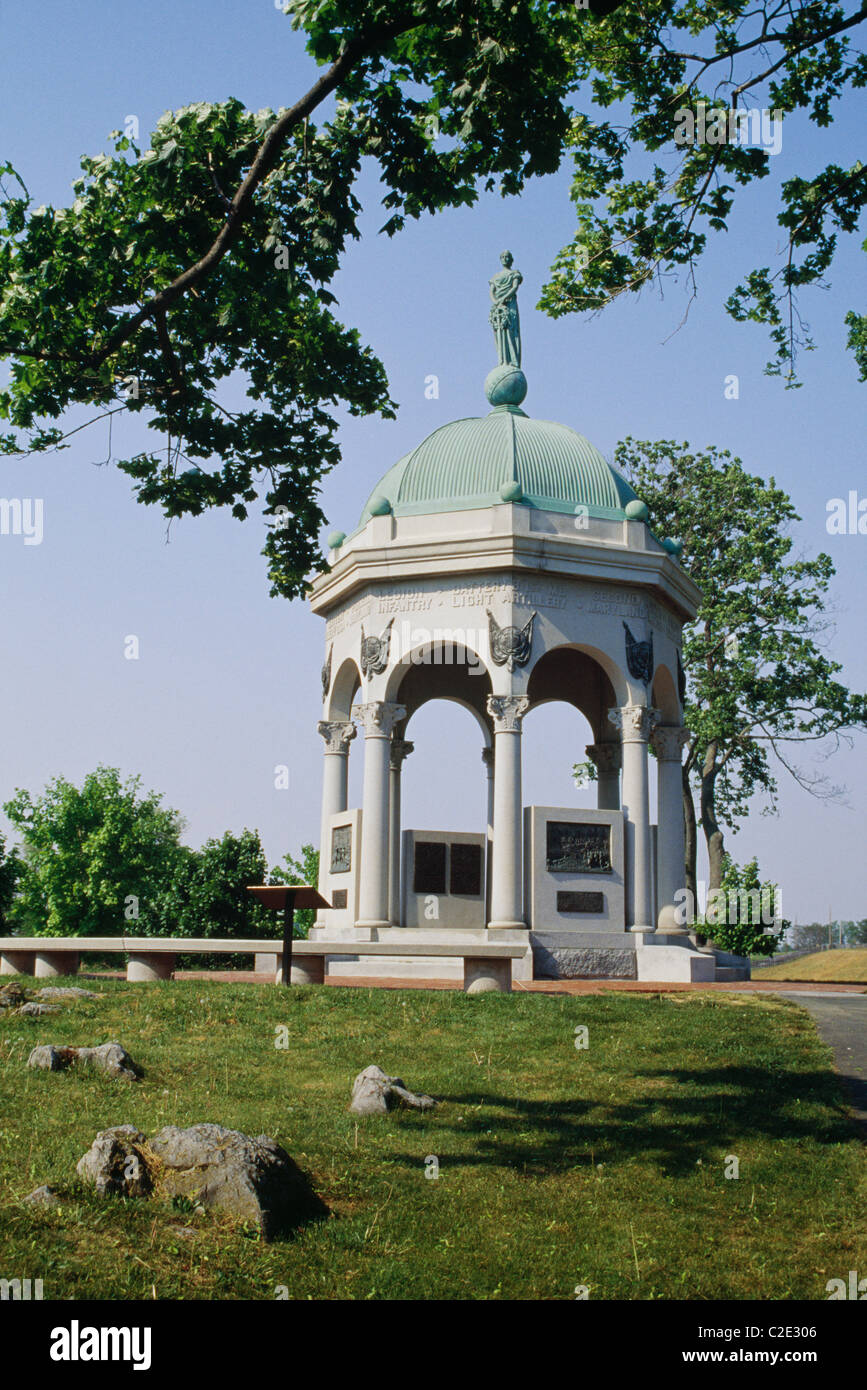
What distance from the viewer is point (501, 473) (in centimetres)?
2788

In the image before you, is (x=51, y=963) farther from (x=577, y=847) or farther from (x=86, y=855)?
(x=86, y=855)

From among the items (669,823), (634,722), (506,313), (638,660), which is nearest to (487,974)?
(634,722)

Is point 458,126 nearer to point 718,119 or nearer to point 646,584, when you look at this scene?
point 718,119

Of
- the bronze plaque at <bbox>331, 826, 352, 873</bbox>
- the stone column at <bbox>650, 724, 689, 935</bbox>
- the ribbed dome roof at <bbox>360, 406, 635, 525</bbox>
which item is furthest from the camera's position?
the stone column at <bbox>650, 724, 689, 935</bbox>

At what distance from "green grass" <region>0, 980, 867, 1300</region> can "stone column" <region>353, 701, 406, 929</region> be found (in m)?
10.4

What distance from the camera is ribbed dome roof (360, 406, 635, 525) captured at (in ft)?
91.1

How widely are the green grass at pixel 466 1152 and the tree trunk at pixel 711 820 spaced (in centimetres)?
2579

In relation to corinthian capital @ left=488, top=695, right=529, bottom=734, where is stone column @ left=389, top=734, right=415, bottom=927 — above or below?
below

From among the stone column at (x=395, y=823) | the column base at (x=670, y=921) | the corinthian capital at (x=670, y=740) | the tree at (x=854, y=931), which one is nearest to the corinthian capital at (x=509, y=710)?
the stone column at (x=395, y=823)

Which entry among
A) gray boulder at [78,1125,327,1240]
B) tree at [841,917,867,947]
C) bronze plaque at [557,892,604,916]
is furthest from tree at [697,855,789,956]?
tree at [841,917,867,947]

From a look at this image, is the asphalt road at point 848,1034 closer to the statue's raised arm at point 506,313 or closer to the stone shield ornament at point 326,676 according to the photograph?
the stone shield ornament at point 326,676

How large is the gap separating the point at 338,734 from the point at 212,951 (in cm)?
1205

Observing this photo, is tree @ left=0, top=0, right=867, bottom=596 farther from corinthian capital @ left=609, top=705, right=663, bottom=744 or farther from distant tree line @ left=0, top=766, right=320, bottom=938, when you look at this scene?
distant tree line @ left=0, top=766, right=320, bottom=938

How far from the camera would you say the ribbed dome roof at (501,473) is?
27.8m
